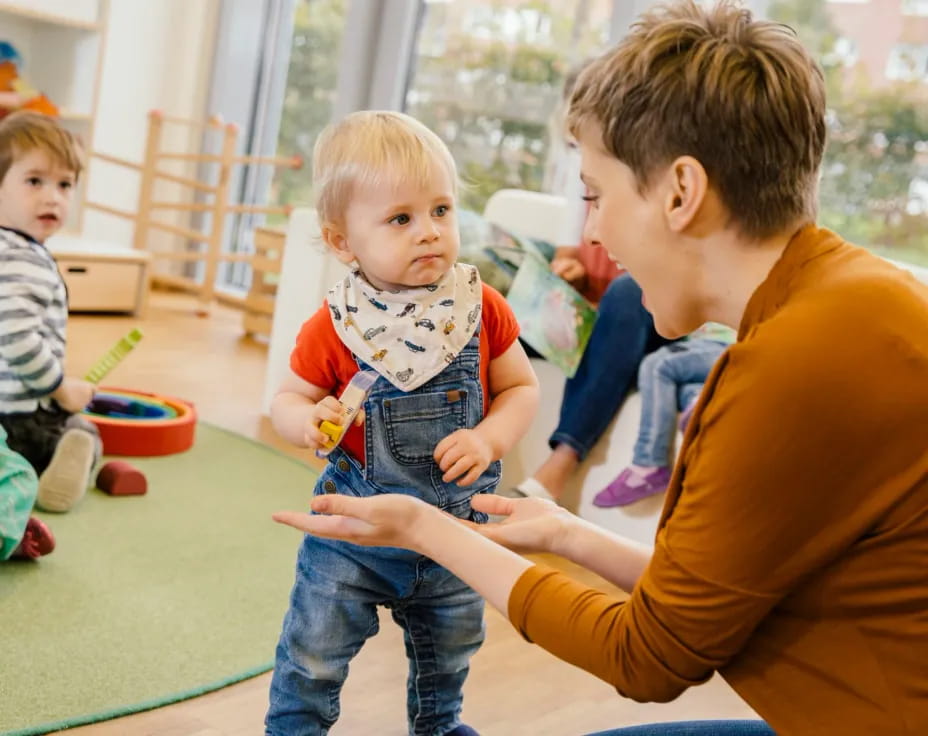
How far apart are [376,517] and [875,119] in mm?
2815

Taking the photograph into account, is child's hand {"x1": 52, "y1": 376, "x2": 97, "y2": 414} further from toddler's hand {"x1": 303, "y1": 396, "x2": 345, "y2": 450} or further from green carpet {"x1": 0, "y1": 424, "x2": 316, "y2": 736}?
toddler's hand {"x1": 303, "y1": 396, "x2": 345, "y2": 450}

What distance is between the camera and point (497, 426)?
1.45 m

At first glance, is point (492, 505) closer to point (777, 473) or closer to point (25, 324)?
point (777, 473)

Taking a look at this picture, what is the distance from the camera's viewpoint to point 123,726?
1.60m

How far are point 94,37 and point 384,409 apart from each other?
3655 mm

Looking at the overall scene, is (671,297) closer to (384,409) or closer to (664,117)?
(664,117)

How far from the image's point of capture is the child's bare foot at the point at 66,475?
2336mm

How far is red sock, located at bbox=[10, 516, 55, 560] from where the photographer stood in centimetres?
206

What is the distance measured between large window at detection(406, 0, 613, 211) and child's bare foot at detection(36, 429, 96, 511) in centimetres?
211

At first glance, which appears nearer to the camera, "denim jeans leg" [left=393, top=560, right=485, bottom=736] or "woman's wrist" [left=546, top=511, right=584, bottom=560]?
"woman's wrist" [left=546, top=511, right=584, bottom=560]

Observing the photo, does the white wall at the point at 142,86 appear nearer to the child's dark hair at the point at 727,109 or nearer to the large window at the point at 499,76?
the large window at the point at 499,76

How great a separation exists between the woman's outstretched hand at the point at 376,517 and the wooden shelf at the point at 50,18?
12.3 feet

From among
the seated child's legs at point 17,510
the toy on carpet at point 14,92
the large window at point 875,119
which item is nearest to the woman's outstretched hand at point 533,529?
the seated child's legs at point 17,510

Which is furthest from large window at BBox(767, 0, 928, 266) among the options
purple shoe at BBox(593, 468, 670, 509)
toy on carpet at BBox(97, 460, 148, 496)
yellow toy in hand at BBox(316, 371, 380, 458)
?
yellow toy in hand at BBox(316, 371, 380, 458)
